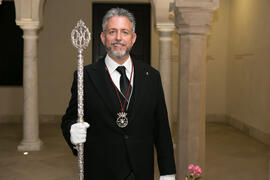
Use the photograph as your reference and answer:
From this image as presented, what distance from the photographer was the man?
2.26 metres

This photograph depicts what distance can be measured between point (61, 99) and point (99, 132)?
27.7ft

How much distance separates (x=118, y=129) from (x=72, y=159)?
14.8ft

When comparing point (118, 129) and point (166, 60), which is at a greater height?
point (166, 60)

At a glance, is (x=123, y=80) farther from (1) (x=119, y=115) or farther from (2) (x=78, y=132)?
(2) (x=78, y=132)

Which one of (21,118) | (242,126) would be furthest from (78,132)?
(21,118)

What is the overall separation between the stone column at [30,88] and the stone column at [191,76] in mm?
3658

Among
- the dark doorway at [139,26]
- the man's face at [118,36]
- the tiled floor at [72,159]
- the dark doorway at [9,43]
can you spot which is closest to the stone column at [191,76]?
the tiled floor at [72,159]

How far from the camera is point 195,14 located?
13.8 feet

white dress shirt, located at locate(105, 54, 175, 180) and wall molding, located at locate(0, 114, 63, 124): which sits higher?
white dress shirt, located at locate(105, 54, 175, 180)

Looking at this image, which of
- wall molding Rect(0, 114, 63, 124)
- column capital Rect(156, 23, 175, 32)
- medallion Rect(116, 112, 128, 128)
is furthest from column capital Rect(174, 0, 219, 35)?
wall molding Rect(0, 114, 63, 124)

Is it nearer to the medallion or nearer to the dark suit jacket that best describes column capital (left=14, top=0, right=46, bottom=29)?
the dark suit jacket

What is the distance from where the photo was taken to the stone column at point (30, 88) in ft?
23.4

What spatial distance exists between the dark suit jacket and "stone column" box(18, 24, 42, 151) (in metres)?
5.05

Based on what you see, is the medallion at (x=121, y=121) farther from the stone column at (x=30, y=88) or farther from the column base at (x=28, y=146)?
the column base at (x=28, y=146)
